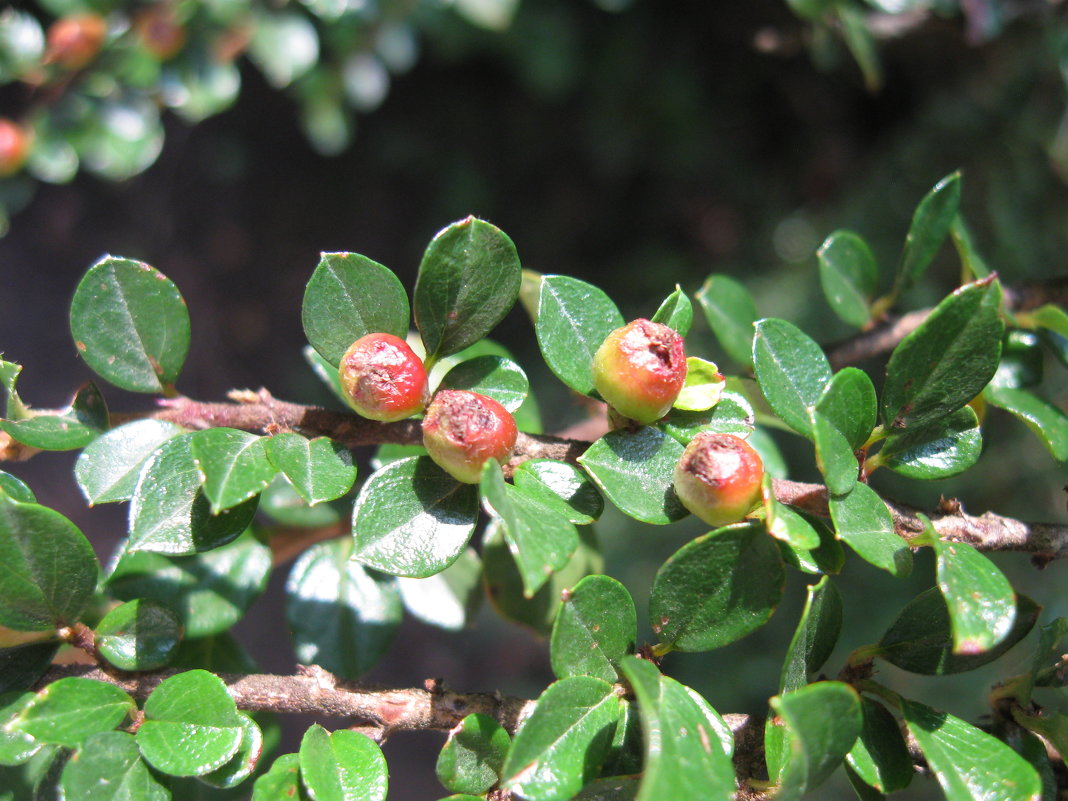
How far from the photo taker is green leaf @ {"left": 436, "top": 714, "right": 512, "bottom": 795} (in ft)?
2.08

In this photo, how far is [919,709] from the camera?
624 mm

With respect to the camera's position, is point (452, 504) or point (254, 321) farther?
point (254, 321)

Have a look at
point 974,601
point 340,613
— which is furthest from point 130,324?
point 974,601

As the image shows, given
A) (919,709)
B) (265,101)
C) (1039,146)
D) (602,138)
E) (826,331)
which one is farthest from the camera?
(265,101)

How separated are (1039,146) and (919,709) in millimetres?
1618

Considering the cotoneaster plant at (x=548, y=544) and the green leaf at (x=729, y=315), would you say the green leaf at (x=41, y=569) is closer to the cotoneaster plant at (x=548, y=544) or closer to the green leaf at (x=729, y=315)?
the cotoneaster plant at (x=548, y=544)

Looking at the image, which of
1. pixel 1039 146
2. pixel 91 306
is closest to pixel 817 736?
pixel 91 306

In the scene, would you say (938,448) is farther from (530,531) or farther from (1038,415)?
(530,531)

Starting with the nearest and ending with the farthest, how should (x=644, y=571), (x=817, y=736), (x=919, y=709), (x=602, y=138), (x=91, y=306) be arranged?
(x=817, y=736) → (x=919, y=709) → (x=91, y=306) → (x=644, y=571) → (x=602, y=138)

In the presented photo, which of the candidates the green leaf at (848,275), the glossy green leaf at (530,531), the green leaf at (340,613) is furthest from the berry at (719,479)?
the green leaf at (340,613)

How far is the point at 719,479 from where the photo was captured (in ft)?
1.93

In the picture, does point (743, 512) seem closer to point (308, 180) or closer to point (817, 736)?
point (817, 736)

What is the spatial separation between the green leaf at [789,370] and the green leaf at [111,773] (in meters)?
0.60

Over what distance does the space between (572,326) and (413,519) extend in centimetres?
23
